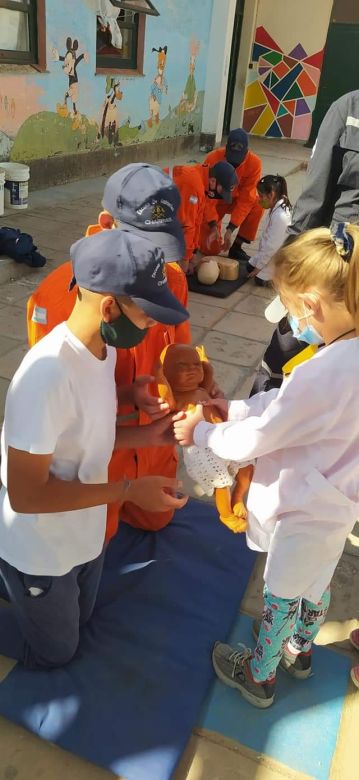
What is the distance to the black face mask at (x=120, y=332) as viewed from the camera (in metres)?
1.56

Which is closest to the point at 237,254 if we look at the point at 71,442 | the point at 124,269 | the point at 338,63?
the point at 71,442

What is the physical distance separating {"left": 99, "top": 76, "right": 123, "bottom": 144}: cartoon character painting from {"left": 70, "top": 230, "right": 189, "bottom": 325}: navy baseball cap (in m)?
9.09

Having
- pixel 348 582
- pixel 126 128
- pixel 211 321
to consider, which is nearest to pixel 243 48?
pixel 126 128

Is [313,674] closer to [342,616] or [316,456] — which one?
[342,616]

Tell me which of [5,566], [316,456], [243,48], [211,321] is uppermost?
[243,48]

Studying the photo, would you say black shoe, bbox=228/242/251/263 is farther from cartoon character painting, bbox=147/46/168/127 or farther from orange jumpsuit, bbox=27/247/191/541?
cartoon character painting, bbox=147/46/168/127

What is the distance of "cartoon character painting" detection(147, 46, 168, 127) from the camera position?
11188 millimetres

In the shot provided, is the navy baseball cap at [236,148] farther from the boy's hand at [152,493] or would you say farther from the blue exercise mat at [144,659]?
the boy's hand at [152,493]

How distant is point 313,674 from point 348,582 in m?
0.55

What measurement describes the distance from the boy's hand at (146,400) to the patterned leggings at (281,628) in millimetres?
669

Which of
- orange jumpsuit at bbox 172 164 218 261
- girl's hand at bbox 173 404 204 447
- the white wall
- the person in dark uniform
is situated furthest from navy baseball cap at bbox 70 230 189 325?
the white wall

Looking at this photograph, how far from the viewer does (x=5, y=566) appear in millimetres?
1965

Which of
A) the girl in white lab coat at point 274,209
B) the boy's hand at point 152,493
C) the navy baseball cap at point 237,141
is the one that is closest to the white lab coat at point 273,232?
the girl in white lab coat at point 274,209

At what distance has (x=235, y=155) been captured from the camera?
21.9ft
